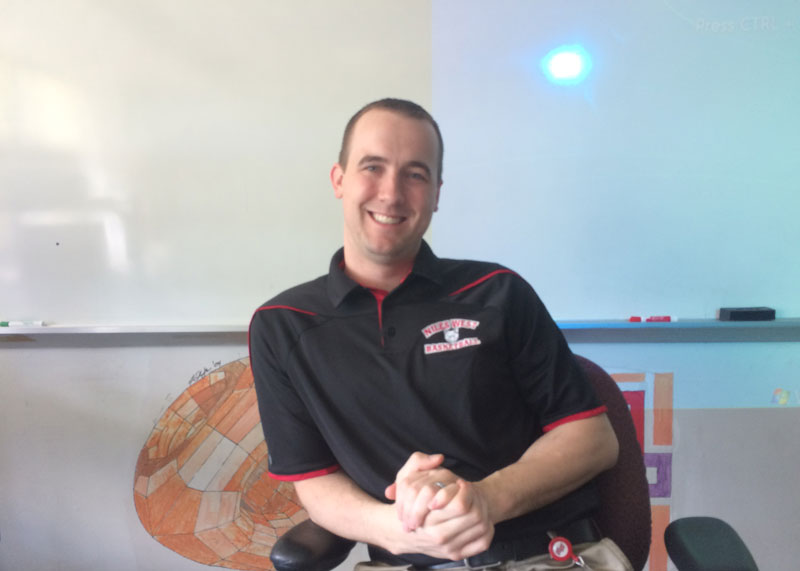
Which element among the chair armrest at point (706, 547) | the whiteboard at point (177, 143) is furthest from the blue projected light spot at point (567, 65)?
the chair armrest at point (706, 547)

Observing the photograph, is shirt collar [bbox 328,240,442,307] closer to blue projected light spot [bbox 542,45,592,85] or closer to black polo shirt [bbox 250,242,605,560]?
black polo shirt [bbox 250,242,605,560]

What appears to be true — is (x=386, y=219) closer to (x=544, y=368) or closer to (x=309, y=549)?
(x=544, y=368)

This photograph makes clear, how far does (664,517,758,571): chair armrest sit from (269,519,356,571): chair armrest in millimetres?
623

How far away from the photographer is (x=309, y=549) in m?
0.94

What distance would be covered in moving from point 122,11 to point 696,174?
197 cm

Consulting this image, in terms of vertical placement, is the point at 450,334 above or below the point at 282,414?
above

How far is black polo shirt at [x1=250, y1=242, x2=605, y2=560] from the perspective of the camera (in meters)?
1.03

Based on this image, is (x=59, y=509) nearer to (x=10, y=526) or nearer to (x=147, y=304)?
(x=10, y=526)

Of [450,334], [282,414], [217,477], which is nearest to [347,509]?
[282,414]

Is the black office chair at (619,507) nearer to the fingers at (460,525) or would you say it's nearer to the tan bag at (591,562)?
the tan bag at (591,562)

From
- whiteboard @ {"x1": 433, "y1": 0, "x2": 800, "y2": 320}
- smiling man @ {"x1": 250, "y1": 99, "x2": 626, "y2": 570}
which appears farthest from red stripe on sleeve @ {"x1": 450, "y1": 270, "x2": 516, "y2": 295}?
whiteboard @ {"x1": 433, "y1": 0, "x2": 800, "y2": 320}

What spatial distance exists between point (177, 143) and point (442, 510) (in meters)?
1.50

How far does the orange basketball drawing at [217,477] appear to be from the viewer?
1.78 metres

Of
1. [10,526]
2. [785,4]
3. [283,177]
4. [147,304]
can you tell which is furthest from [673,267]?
[10,526]
